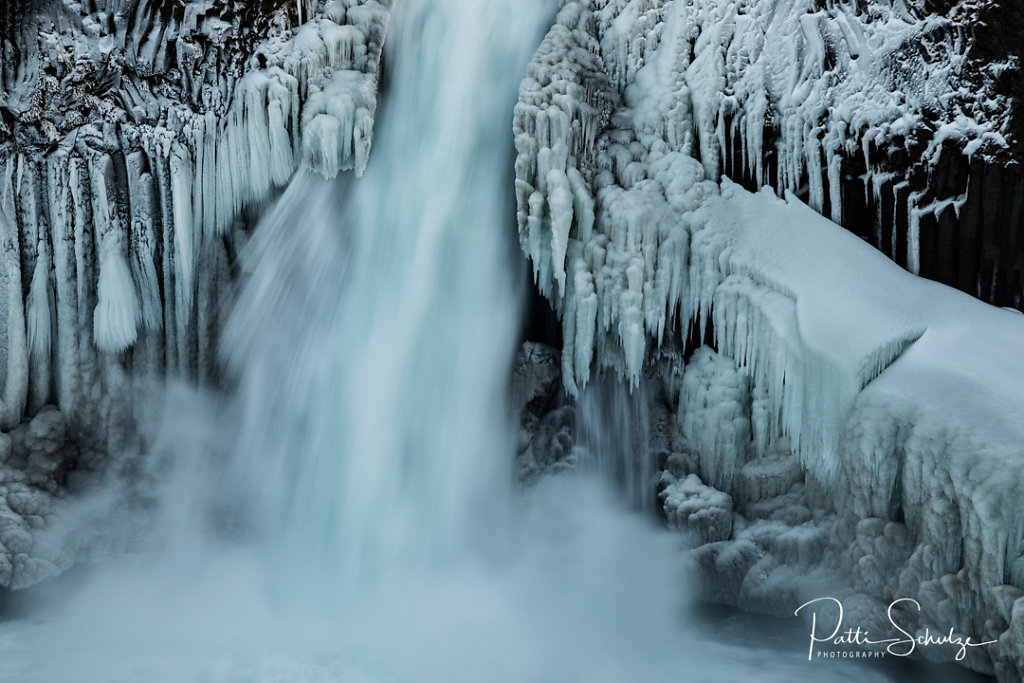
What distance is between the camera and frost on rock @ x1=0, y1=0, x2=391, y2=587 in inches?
267

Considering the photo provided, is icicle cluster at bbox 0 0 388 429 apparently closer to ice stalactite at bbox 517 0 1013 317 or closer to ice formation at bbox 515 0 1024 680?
ice stalactite at bbox 517 0 1013 317

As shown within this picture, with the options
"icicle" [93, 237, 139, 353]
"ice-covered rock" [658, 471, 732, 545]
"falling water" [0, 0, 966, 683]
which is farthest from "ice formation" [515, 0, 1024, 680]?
"icicle" [93, 237, 139, 353]

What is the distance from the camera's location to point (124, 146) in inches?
270

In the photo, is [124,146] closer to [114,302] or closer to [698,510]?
[114,302]

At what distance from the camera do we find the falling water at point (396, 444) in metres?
6.18

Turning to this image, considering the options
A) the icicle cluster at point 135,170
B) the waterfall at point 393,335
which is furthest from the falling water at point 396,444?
the icicle cluster at point 135,170

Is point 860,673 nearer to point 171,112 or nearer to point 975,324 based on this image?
point 975,324

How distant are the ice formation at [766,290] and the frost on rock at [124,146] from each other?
181cm

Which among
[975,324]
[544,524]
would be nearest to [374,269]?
[544,524]
